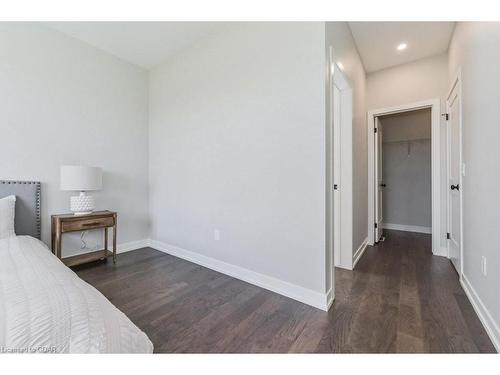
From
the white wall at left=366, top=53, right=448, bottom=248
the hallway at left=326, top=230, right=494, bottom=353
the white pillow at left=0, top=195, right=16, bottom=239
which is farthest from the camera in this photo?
the white wall at left=366, top=53, right=448, bottom=248

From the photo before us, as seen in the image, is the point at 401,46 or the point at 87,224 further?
the point at 401,46

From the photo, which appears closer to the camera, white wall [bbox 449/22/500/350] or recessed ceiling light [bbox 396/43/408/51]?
white wall [bbox 449/22/500/350]

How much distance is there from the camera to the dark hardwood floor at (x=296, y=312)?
51.8 inches

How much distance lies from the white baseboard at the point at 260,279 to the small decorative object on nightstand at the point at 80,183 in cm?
111

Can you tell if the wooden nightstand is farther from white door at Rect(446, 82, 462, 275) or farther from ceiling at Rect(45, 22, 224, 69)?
white door at Rect(446, 82, 462, 275)

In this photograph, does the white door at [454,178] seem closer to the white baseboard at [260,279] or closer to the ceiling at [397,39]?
the ceiling at [397,39]

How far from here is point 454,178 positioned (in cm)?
254

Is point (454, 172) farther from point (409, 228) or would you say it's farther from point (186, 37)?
point (186, 37)

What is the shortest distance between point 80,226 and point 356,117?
345cm

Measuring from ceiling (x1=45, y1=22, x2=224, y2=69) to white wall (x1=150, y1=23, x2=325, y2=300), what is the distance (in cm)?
13

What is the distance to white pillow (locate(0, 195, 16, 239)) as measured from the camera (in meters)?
1.85

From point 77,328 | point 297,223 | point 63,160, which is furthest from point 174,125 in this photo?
point 77,328

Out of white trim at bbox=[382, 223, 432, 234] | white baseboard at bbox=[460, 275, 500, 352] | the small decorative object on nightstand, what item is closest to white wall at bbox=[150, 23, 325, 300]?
the small decorative object on nightstand

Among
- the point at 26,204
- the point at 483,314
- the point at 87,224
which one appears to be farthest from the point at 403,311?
the point at 26,204
